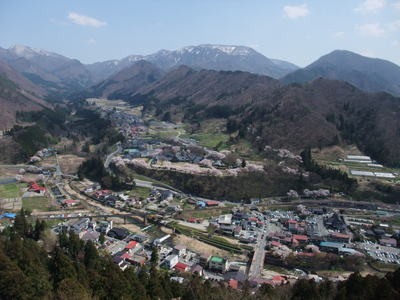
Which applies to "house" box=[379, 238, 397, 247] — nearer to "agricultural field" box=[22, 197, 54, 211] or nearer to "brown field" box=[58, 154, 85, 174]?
"agricultural field" box=[22, 197, 54, 211]

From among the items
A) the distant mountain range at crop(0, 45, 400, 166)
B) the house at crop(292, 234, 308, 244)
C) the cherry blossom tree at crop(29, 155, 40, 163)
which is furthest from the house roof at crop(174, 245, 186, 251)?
Result: the cherry blossom tree at crop(29, 155, 40, 163)

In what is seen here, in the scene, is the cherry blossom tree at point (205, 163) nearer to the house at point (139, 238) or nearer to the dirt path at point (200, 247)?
the dirt path at point (200, 247)

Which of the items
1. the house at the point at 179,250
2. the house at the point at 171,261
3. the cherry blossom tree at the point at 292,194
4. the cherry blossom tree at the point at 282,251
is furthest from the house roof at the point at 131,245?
the cherry blossom tree at the point at 292,194

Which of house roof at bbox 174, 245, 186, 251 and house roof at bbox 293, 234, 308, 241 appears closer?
house roof at bbox 174, 245, 186, 251

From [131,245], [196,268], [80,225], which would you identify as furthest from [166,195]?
[196,268]

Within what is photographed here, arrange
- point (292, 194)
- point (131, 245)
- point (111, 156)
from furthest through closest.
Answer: point (111, 156) < point (292, 194) < point (131, 245)

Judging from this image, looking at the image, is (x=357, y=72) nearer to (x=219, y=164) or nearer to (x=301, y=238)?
(x=219, y=164)
